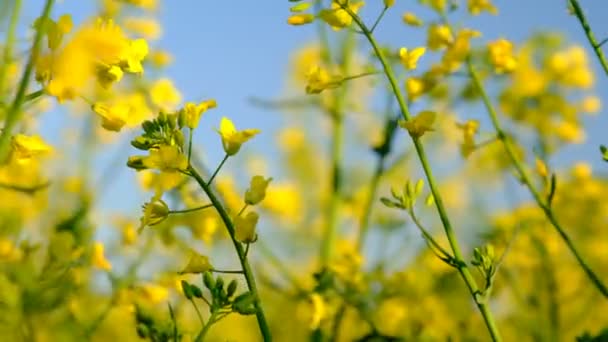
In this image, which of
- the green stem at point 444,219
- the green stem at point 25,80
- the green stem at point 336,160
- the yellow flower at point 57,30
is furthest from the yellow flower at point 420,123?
the green stem at point 336,160

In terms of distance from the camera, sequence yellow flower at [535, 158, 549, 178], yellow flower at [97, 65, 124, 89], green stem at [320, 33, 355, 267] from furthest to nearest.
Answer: green stem at [320, 33, 355, 267], yellow flower at [535, 158, 549, 178], yellow flower at [97, 65, 124, 89]

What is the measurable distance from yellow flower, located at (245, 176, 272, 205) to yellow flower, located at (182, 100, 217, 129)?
0.37 feet

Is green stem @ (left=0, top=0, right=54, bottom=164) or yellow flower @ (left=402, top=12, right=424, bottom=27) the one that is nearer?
green stem @ (left=0, top=0, right=54, bottom=164)

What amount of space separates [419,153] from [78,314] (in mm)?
844

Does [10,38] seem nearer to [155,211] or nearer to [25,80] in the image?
[155,211]

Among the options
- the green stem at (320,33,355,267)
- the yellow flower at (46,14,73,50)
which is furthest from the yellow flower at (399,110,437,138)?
the green stem at (320,33,355,267)

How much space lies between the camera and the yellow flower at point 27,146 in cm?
123

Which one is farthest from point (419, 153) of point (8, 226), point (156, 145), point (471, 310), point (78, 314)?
point (471, 310)

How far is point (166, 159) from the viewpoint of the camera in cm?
118

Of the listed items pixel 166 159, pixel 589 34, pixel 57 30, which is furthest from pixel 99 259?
pixel 589 34

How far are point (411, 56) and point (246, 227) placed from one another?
47 centimetres

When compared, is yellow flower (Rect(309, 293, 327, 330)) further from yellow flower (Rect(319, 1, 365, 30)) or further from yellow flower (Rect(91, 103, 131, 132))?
yellow flower (Rect(91, 103, 131, 132))

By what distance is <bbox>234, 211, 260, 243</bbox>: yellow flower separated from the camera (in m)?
1.19

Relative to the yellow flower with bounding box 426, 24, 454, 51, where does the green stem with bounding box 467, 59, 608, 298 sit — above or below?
below
